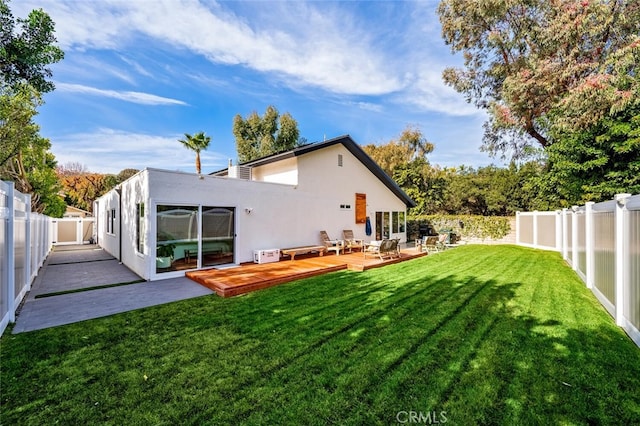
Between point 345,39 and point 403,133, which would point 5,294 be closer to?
point 345,39

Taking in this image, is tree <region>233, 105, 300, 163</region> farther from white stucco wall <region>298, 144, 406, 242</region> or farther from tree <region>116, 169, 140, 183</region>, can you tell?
tree <region>116, 169, 140, 183</region>

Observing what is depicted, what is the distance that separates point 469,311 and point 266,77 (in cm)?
1782

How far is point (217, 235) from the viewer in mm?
10055

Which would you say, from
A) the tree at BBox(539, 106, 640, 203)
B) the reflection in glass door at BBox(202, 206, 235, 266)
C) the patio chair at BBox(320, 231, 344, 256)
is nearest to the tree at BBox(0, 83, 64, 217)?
the reflection in glass door at BBox(202, 206, 235, 266)

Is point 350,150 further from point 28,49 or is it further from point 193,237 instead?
point 28,49

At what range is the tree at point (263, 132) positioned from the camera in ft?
107

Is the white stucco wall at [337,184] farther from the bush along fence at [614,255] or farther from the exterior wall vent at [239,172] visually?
the bush along fence at [614,255]

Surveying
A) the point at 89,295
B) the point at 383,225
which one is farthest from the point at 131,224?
the point at 383,225

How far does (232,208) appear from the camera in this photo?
10.5m

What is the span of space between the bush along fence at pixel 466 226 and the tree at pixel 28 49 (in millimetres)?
22741

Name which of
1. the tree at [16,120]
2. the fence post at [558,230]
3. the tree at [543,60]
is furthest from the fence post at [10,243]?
the tree at [543,60]

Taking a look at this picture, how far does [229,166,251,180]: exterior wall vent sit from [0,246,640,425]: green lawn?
8.15 metres

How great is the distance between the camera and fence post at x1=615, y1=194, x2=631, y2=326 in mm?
4586

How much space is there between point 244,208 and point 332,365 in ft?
26.3
